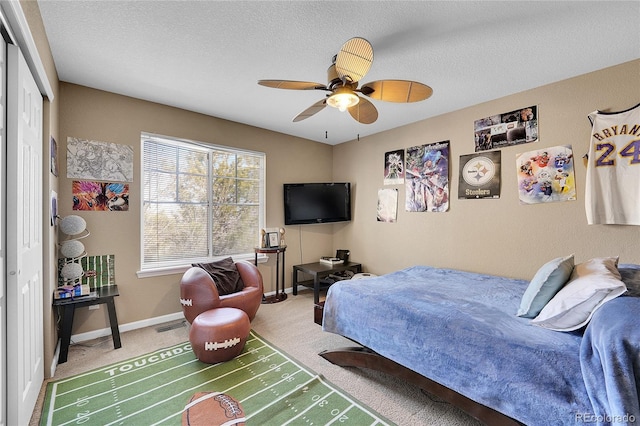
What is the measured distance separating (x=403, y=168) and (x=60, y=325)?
13.5 ft

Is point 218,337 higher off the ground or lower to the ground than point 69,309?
lower

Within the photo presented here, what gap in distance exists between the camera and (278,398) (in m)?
1.93

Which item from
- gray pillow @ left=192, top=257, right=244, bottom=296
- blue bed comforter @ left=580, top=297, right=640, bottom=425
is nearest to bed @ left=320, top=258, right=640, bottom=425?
blue bed comforter @ left=580, top=297, right=640, bottom=425

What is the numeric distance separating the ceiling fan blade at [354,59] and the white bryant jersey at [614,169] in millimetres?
2193

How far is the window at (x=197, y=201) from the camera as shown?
326 centimetres

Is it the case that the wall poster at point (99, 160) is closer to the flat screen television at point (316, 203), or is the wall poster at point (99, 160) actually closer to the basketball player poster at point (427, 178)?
the flat screen television at point (316, 203)

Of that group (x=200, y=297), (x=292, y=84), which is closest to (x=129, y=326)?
(x=200, y=297)

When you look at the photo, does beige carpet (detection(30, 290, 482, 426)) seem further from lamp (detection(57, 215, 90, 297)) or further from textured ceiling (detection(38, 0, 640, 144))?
textured ceiling (detection(38, 0, 640, 144))

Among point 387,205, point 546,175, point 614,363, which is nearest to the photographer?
point 614,363

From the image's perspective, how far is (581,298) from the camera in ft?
4.68

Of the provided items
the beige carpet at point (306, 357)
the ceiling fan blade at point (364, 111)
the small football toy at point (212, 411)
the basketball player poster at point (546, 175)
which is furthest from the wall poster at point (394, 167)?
the small football toy at point (212, 411)

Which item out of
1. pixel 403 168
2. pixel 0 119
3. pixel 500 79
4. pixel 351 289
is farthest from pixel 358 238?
pixel 0 119

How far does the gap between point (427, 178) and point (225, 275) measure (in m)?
2.78

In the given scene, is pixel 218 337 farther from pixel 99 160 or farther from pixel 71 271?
pixel 99 160
